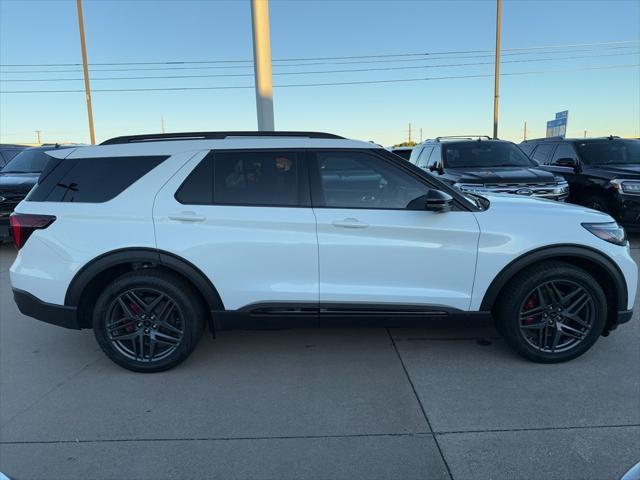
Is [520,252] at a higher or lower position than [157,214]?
lower

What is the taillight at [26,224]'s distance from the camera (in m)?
3.58

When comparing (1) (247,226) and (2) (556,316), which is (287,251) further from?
(2) (556,316)

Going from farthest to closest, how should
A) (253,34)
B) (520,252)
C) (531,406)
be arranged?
1. (253,34)
2. (520,252)
3. (531,406)

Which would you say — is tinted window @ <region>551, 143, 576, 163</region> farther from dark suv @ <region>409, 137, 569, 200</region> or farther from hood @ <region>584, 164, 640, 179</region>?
dark suv @ <region>409, 137, 569, 200</region>

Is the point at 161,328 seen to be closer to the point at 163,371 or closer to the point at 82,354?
the point at 163,371

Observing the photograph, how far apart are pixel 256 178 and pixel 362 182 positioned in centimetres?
82

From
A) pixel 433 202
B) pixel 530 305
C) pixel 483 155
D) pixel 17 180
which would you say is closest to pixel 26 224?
Answer: pixel 433 202

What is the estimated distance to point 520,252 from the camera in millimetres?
3533

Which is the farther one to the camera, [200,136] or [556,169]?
[556,169]

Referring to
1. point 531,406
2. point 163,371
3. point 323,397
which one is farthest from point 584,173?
point 163,371

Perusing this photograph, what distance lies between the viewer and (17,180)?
8352 millimetres

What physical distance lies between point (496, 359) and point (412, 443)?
1.43 m

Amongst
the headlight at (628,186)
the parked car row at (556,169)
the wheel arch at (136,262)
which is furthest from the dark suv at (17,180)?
the headlight at (628,186)

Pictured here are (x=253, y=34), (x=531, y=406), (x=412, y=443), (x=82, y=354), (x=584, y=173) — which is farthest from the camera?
Result: (x=584, y=173)
